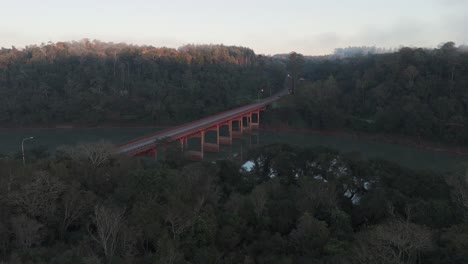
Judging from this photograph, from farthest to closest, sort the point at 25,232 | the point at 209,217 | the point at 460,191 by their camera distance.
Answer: the point at 460,191
the point at 209,217
the point at 25,232

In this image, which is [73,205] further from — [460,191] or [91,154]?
[460,191]

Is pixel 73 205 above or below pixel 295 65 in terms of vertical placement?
below

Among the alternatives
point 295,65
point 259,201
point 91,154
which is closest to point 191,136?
point 91,154

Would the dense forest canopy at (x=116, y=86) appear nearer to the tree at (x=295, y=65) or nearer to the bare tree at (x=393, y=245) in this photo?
the tree at (x=295, y=65)

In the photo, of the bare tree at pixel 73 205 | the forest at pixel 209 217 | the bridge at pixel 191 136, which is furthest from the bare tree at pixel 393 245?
the bridge at pixel 191 136

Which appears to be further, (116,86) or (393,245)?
(116,86)

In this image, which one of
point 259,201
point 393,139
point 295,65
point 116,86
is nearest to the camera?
point 259,201

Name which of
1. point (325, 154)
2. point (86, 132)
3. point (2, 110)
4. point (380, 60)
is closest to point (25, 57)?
point (2, 110)
